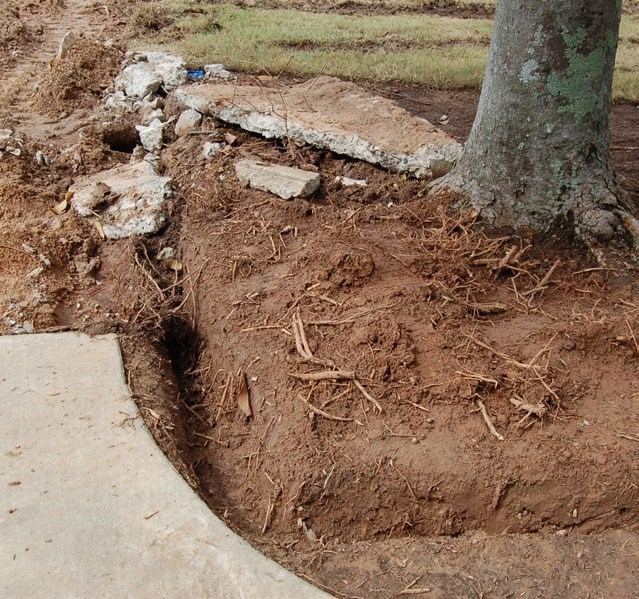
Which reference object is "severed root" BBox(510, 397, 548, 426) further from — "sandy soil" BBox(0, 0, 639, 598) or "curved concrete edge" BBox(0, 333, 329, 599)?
"curved concrete edge" BBox(0, 333, 329, 599)

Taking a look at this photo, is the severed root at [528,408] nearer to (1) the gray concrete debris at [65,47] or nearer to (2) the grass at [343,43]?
(2) the grass at [343,43]

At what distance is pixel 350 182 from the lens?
4578mm

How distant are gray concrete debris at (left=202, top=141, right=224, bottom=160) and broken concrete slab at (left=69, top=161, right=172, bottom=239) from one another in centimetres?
35

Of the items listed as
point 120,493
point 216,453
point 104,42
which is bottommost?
point 216,453

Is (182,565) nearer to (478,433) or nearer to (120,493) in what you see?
(120,493)

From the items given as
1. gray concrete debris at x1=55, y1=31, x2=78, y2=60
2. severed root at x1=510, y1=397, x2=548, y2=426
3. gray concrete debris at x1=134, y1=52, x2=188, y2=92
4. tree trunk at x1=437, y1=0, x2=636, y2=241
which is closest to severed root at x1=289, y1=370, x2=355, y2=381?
severed root at x1=510, y1=397, x2=548, y2=426

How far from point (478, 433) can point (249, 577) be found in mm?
1119

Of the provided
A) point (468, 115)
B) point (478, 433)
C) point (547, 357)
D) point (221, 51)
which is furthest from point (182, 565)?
point (221, 51)

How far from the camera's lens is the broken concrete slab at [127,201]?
4.47m

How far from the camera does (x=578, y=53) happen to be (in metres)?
3.57

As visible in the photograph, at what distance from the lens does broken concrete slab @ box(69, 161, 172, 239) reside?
176 inches

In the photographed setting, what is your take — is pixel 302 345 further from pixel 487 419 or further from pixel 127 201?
pixel 127 201

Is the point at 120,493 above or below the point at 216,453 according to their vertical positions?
above

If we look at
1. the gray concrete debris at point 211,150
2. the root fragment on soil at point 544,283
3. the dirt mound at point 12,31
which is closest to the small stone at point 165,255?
the gray concrete debris at point 211,150
